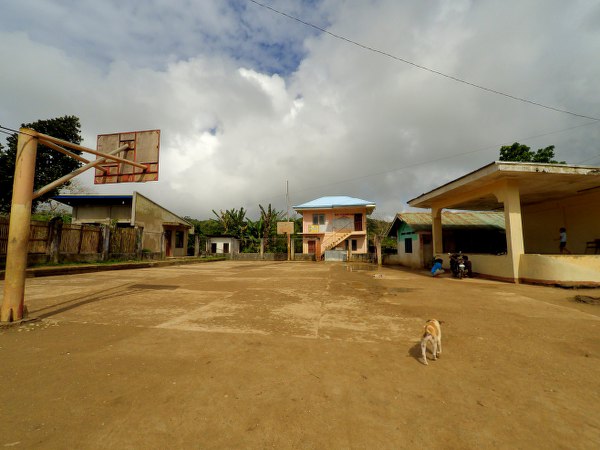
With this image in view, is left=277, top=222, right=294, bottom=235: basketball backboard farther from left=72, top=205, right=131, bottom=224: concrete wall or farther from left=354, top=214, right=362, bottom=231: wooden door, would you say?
left=72, top=205, right=131, bottom=224: concrete wall

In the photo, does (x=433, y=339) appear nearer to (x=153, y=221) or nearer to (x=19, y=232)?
(x=19, y=232)

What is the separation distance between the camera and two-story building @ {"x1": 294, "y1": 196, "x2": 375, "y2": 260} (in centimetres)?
2731

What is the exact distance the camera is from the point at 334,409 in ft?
7.39

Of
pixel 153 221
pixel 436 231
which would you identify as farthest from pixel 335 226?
pixel 153 221

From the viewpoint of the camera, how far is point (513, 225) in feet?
→ 34.3

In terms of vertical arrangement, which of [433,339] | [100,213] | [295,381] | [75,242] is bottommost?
[295,381]

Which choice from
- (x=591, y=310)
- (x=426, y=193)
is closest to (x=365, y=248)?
(x=426, y=193)

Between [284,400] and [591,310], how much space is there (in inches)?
297

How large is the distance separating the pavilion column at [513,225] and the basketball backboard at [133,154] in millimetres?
13317

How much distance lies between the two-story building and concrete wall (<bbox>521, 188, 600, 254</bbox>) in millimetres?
12669

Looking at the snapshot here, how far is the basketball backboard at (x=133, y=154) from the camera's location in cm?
850

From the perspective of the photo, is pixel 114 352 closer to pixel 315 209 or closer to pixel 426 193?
pixel 426 193

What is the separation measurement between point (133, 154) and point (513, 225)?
14382 millimetres

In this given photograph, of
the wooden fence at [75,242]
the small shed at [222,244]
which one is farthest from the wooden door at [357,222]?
the wooden fence at [75,242]
